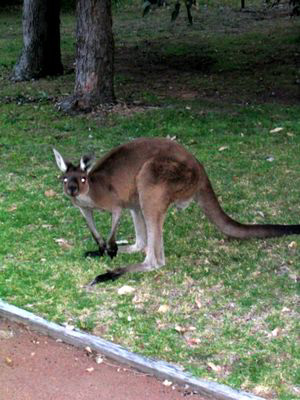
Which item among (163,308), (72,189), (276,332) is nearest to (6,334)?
(163,308)

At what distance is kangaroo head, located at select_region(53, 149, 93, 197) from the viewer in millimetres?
4938

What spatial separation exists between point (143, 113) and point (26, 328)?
5.90m

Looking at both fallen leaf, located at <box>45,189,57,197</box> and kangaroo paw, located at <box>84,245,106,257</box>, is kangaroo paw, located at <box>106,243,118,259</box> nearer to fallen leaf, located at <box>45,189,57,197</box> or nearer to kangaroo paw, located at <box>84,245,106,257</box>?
kangaroo paw, located at <box>84,245,106,257</box>

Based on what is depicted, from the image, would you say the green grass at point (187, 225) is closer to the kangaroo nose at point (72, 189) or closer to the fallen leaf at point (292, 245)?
the fallen leaf at point (292, 245)

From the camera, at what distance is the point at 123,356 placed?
157 inches

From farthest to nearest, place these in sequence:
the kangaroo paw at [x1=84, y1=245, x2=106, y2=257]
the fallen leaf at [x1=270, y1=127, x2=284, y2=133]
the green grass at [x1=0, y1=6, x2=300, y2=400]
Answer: the fallen leaf at [x1=270, y1=127, x2=284, y2=133] → the kangaroo paw at [x1=84, y1=245, x2=106, y2=257] → the green grass at [x1=0, y1=6, x2=300, y2=400]

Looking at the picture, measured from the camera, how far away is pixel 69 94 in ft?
37.3

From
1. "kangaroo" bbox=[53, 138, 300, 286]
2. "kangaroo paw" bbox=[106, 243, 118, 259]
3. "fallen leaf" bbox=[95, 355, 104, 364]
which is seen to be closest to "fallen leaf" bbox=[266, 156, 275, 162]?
"kangaroo" bbox=[53, 138, 300, 286]

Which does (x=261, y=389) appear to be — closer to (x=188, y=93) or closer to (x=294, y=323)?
(x=294, y=323)

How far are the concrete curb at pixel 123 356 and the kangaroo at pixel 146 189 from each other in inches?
25.6

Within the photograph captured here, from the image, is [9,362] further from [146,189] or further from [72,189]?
→ [146,189]

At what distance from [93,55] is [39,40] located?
297cm

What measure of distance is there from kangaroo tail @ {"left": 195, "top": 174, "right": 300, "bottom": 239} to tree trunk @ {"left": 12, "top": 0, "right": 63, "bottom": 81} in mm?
8090

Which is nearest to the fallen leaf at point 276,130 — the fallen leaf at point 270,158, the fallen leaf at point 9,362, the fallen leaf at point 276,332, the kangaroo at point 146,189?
the fallen leaf at point 270,158
